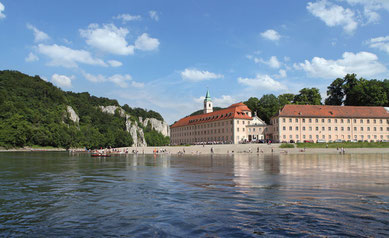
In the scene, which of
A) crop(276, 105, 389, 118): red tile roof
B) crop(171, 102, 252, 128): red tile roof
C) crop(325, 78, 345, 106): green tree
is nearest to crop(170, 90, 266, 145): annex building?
crop(171, 102, 252, 128): red tile roof


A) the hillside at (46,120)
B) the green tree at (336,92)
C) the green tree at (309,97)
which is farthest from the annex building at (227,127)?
the hillside at (46,120)

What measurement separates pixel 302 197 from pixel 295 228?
5540 mm

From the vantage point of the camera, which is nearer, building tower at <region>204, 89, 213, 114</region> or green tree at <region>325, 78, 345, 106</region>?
green tree at <region>325, 78, 345, 106</region>

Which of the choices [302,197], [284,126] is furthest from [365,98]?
[302,197]

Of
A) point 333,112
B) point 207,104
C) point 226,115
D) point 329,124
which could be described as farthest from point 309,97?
point 207,104

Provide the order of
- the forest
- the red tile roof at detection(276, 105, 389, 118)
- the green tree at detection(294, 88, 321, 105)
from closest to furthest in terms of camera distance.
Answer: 1. the red tile roof at detection(276, 105, 389, 118)
2. the forest
3. the green tree at detection(294, 88, 321, 105)

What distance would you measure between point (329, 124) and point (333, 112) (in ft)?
15.2

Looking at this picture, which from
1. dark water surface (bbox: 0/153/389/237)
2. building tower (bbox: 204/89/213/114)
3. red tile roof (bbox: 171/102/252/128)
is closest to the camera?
dark water surface (bbox: 0/153/389/237)

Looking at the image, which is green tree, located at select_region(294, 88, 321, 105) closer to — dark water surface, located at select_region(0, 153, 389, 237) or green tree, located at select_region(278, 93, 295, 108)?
green tree, located at select_region(278, 93, 295, 108)

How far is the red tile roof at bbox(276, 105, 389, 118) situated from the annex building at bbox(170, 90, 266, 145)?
45.7 ft

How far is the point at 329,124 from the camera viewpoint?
103m

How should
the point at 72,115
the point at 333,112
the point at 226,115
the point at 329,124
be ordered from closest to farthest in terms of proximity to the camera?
the point at 329,124
the point at 333,112
the point at 226,115
the point at 72,115

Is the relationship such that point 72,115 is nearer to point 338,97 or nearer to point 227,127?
point 227,127

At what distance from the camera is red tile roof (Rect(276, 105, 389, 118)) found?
10219 centimetres
